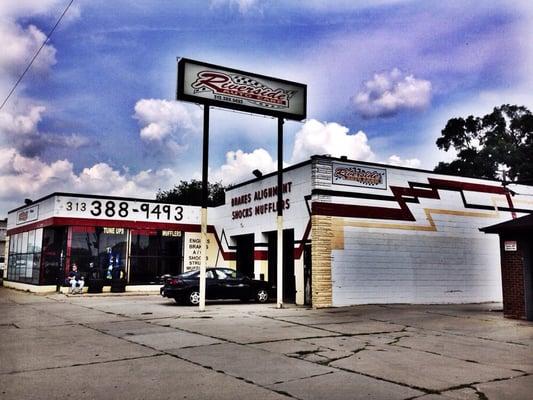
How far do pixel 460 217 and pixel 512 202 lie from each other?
391 cm

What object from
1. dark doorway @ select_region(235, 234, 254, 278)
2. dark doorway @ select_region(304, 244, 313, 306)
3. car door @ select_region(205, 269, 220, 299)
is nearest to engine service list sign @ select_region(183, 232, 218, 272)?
dark doorway @ select_region(235, 234, 254, 278)

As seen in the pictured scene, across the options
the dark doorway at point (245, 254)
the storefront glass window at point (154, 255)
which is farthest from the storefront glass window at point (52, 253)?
the dark doorway at point (245, 254)

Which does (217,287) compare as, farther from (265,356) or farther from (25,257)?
(25,257)

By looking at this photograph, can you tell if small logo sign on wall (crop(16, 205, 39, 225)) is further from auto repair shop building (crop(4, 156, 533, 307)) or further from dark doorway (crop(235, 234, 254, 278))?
dark doorway (crop(235, 234, 254, 278))

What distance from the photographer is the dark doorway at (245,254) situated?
2441 cm

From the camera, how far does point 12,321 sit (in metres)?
14.0

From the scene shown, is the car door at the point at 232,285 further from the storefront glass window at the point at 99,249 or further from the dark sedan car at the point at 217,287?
the storefront glass window at the point at 99,249

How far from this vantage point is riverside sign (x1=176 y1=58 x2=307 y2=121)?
55.5 ft

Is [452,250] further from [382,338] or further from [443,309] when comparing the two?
[382,338]

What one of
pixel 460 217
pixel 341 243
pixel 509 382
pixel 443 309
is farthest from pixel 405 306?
pixel 509 382

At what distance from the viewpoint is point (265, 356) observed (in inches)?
339

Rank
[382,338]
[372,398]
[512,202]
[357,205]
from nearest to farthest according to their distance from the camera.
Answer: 1. [372,398]
2. [382,338]
3. [357,205]
4. [512,202]

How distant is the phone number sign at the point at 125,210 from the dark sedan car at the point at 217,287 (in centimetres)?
914

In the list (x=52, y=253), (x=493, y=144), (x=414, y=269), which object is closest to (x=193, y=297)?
(x=414, y=269)
